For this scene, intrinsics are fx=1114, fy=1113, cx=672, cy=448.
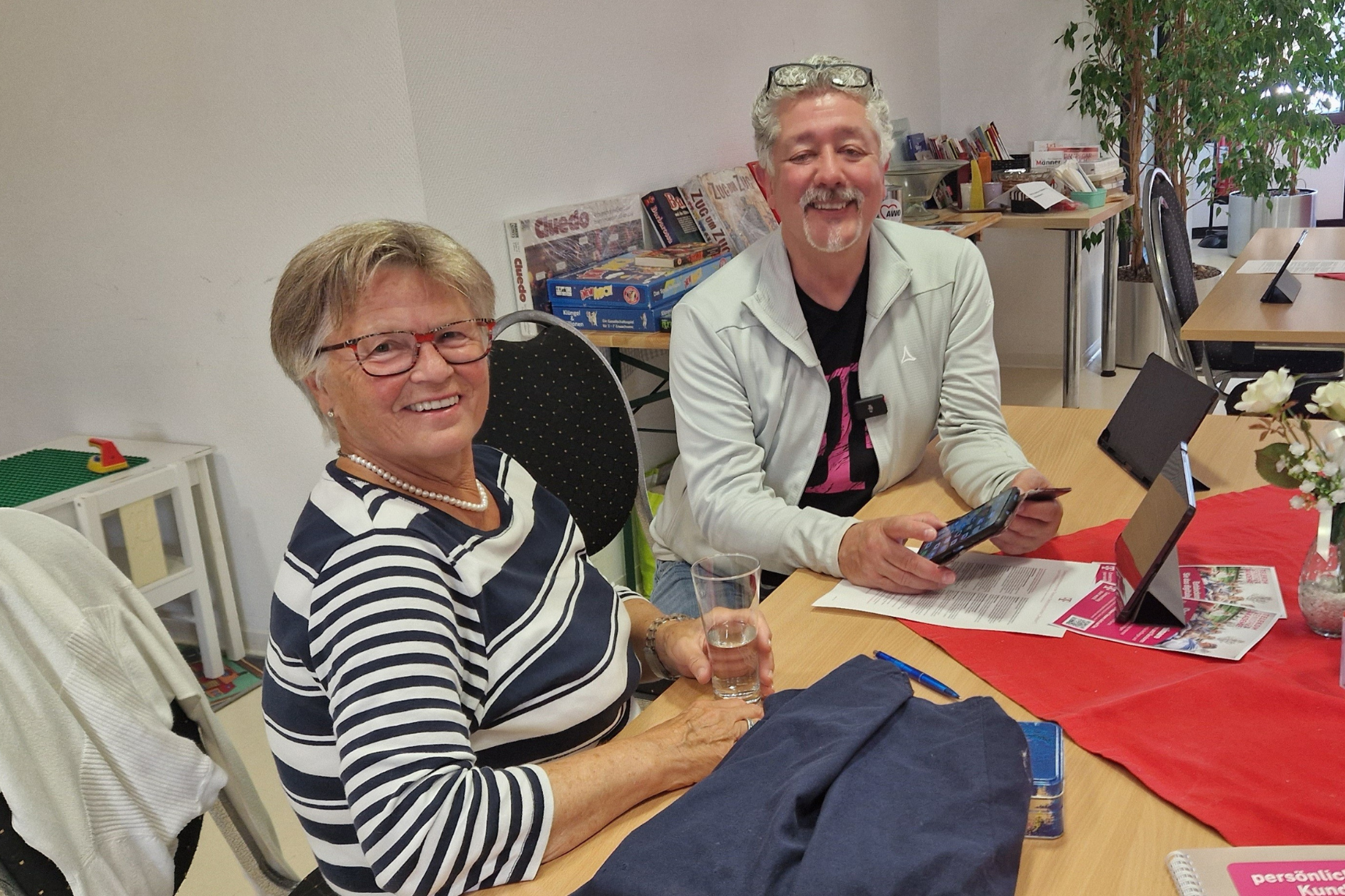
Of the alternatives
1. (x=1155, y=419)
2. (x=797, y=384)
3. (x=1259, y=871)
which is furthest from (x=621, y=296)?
(x=1259, y=871)

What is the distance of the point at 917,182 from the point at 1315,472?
3.56 metres

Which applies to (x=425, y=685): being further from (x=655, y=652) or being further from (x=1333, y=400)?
(x=1333, y=400)

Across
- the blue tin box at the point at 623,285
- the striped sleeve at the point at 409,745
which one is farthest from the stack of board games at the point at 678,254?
the striped sleeve at the point at 409,745

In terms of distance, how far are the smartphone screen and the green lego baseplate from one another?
7.04ft

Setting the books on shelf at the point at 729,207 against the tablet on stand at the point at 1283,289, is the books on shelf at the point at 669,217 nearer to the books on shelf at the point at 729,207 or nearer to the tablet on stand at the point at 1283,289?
the books on shelf at the point at 729,207

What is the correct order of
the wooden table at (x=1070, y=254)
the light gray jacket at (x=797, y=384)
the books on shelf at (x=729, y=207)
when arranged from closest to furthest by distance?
1. the light gray jacket at (x=797, y=384)
2. the books on shelf at (x=729, y=207)
3. the wooden table at (x=1070, y=254)

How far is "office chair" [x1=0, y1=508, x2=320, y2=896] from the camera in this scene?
116cm

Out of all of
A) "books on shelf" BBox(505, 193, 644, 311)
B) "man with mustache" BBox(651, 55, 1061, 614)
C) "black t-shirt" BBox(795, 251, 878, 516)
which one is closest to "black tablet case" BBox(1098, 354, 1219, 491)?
"man with mustache" BBox(651, 55, 1061, 614)

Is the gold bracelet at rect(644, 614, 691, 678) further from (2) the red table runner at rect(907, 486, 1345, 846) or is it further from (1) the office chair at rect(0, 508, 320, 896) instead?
(1) the office chair at rect(0, 508, 320, 896)

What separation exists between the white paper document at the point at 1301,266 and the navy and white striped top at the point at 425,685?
270cm

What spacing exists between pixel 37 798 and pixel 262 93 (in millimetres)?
1919

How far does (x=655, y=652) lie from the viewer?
1.46 metres

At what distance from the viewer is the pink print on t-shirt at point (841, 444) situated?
1940mm

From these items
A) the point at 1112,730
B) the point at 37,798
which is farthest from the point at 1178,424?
the point at 37,798
